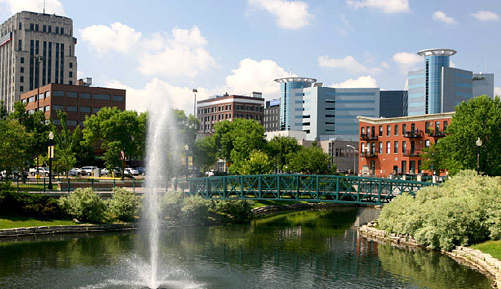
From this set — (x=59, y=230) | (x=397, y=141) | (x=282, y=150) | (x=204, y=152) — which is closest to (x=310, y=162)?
(x=282, y=150)

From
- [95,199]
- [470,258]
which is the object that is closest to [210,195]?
[95,199]

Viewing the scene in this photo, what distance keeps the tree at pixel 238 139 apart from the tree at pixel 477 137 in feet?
130

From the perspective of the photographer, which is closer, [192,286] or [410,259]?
[192,286]

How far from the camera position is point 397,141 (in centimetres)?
10638

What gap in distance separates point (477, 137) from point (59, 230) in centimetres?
5227

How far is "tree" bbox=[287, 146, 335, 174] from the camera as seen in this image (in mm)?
101625

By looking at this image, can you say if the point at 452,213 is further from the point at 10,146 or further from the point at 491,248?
the point at 10,146

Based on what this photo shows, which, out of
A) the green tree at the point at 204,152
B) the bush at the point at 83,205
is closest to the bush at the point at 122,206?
the bush at the point at 83,205

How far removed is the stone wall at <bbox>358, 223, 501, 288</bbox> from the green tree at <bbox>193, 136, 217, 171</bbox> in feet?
186

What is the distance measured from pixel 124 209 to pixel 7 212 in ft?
40.1

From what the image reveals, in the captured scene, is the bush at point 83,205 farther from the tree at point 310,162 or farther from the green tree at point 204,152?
the green tree at point 204,152

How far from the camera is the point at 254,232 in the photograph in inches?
2373

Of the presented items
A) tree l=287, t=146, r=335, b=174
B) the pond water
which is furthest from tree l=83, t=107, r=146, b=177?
the pond water

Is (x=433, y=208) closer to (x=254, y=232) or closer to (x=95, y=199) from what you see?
(x=254, y=232)
